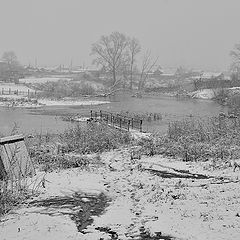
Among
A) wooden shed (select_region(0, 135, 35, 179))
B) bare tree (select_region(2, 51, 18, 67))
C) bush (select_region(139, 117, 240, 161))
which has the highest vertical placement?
bare tree (select_region(2, 51, 18, 67))

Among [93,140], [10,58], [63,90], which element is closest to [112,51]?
[63,90]

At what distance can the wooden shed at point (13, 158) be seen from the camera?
389 inches

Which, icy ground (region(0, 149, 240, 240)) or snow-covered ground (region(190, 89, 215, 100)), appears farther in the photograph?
snow-covered ground (region(190, 89, 215, 100))

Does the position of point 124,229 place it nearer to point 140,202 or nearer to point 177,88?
point 140,202

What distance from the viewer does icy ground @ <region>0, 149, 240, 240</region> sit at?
6988 mm

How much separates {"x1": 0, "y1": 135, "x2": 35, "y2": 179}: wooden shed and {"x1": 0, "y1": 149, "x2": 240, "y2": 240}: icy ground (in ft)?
2.45

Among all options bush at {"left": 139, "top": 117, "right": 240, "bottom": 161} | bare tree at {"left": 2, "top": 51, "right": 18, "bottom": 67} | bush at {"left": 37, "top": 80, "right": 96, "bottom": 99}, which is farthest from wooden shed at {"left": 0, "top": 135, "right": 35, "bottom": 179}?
bare tree at {"left": 2, "top": 51, "right": 18, "bottom": 67}

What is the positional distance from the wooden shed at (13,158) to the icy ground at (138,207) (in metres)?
0.75

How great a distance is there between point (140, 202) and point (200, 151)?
647 centimetres

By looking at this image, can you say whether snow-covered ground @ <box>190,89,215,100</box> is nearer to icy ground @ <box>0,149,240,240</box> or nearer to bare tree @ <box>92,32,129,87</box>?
bare tree @ <box>92,32,129,87</box>

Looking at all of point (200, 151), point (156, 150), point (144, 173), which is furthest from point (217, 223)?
point (156, 150)

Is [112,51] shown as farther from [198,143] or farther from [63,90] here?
[198,143]

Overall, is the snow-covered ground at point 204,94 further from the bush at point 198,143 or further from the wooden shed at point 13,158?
the wooden shed at point 13,158

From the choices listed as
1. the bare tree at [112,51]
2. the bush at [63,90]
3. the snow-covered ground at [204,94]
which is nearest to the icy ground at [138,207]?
the bush at [63,90]
